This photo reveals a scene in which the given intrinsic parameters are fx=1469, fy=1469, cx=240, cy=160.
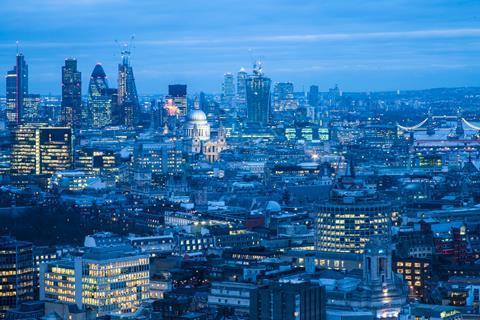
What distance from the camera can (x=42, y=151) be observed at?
162 metres

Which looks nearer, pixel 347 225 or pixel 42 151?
pixel 347 225

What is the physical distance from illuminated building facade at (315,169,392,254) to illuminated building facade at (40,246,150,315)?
16561 millimetres

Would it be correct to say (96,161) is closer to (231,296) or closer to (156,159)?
(156,159)

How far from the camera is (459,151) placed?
193 m

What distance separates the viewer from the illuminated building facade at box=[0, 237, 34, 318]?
236 ft

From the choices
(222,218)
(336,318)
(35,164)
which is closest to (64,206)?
(222,218)

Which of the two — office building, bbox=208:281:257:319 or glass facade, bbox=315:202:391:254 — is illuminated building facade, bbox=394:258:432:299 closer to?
glass facade, bbox=315:202:391:254

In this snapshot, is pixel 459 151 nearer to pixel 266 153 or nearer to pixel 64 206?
pixel 266 153

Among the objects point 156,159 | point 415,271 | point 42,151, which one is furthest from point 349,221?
point 42,151

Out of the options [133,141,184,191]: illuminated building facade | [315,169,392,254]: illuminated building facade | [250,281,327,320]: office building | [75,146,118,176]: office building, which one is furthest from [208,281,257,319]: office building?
[75,146,118,176]: office building

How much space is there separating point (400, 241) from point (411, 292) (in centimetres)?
1156

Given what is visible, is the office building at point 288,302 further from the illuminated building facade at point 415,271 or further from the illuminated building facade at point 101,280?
the illuminated building facade at point 415,271

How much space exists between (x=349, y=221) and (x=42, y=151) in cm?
8072

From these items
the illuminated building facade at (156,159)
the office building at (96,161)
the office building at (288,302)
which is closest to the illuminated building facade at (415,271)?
the office building at (288,302)
